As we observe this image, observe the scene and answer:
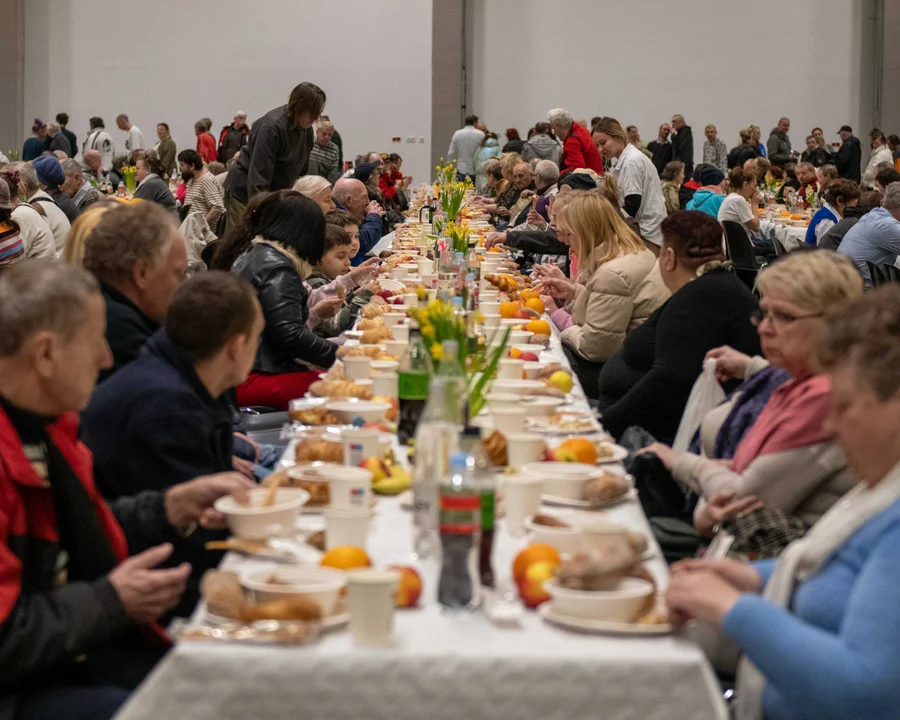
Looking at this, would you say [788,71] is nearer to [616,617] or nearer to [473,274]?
[473,274]

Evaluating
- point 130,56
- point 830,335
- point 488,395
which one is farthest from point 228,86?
point 830,335

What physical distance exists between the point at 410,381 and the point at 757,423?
2.41 ft

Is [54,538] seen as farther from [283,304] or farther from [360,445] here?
[283,304]

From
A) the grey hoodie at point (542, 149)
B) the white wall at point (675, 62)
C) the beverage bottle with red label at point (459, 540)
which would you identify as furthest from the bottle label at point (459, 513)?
the white wall at point (675, 62)

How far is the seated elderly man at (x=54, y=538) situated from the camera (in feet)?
5.63

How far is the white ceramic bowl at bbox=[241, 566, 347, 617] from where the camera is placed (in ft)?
5.15

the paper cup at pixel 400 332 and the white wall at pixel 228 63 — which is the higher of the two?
the white wall at pixel 228 63

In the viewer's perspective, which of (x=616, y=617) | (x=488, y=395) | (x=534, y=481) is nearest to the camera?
(x=616, y=617)

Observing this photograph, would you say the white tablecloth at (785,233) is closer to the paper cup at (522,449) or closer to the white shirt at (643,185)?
the white shirt at (643,185)

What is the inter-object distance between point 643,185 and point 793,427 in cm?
652

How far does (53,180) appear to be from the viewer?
8258 millimetres

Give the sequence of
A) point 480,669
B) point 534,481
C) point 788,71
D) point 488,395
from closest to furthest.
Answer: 1. point 480,669
2. point 534,481
3. point 488,395
4. point 788,71

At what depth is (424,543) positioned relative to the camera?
1860mm

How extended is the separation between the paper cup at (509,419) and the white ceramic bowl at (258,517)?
713mm
